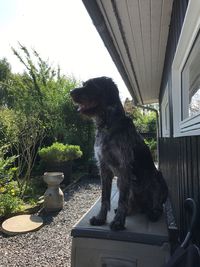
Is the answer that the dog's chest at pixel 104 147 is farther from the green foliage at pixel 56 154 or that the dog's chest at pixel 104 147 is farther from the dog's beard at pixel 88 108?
the green foliage at pixel 56 154

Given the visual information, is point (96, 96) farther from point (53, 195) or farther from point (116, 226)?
point (53, 195)

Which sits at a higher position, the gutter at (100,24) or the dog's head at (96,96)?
the gutter at (100,24)

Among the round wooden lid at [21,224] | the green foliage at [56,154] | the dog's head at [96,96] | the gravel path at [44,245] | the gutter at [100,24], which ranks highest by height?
the gutter at [100,24]

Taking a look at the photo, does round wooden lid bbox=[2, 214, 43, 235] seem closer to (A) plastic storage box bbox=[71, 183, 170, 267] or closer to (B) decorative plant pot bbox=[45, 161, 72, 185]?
(A) plastic storage box bbox=[71, 183, 170, 267]

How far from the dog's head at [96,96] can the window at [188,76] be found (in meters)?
0.68

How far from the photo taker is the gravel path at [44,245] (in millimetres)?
4098

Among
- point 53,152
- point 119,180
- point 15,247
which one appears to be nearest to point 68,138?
point 53,152

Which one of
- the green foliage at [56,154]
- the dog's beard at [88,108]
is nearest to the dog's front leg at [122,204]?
the dog's beard at [88,108]

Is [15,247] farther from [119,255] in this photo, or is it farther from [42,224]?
[119,255]

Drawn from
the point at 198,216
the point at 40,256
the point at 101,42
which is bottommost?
the point at 40,256

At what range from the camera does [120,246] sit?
2.67 metres

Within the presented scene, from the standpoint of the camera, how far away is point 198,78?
2582 mm

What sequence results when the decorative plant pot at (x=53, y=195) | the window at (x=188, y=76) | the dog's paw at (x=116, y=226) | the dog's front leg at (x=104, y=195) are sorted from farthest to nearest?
1. the decorative plant pot at (x=53, y=195)
2. the dog's front leg at (x=104, y=195)
3. the dog's paw at (x=116, y=226)
4. the window at (x=188, y=76)

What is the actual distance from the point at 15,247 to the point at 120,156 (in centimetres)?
263
